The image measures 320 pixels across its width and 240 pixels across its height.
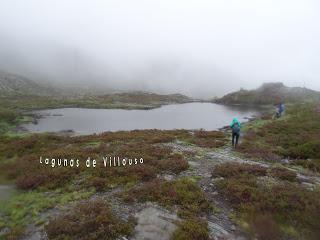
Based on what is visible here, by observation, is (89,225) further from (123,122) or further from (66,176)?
(123,122)

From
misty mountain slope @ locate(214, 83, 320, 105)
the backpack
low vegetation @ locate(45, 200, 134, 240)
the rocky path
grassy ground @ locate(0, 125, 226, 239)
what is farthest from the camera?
misty mountain slope @ locate(214, 83, 320, 105)

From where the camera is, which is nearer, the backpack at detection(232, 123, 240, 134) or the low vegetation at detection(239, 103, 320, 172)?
the low vegetation at detection(239, 103, 320, 172)

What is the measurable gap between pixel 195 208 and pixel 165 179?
4.10 meters

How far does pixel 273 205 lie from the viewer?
13086 millimetres

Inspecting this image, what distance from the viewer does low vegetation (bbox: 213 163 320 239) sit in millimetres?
11603

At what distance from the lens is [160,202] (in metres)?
13.6

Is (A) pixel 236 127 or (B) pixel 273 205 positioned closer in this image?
(B) pixel 273 205

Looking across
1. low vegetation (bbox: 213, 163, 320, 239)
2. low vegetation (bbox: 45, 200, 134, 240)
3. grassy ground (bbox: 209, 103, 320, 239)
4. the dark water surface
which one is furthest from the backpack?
the dark water surface

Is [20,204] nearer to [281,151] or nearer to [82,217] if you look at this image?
[82,217]

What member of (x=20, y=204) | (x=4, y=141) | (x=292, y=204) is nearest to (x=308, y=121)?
(x=292, y=204)

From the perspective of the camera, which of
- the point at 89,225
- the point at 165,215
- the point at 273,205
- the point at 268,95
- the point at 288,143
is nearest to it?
the point at 89,225

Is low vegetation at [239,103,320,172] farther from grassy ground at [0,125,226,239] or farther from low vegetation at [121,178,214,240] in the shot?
low vegetation at [121,178,214,240]

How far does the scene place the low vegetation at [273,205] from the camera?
11.6 meters

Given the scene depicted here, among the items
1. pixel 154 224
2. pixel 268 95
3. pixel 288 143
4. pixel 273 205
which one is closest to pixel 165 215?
pixel 154 224
